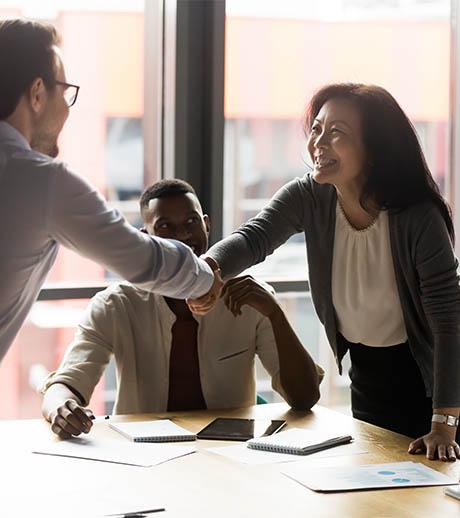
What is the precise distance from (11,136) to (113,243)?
0.29 meters

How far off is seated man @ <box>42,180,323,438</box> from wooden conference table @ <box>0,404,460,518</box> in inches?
17.9

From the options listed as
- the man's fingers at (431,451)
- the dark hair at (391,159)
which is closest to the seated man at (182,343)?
the dark hair at (391,159)

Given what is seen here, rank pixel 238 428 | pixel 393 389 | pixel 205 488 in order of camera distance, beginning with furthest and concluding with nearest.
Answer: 1. pixel 393 389
2. pixel 238 428
3. pixel 205 488

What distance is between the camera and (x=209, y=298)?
8.91 feet

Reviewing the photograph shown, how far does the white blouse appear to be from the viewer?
275cm

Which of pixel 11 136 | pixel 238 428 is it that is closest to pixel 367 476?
pixel 238 428

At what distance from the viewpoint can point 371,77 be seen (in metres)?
4.36

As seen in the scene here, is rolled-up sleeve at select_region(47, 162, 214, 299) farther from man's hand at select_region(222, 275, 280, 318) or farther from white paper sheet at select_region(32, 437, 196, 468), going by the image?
man's hand at select_region(222, 275, 280, 318)

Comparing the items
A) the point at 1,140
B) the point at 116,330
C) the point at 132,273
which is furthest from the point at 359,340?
the point at 1,140

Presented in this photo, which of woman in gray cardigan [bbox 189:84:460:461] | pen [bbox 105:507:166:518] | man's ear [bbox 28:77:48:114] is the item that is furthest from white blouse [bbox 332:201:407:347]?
man's ear [bbox 28:77:48:114]

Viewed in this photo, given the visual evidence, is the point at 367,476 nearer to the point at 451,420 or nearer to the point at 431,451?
the point at 431,451

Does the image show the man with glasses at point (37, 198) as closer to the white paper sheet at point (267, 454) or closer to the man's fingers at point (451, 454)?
the white paper sheet at point (267, 454)

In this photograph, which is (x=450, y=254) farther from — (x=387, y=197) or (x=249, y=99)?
(x=249, y=99)

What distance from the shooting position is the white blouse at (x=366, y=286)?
275 centimetres
